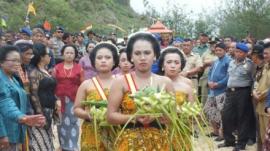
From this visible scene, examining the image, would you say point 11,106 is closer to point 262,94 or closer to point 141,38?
point 141,38

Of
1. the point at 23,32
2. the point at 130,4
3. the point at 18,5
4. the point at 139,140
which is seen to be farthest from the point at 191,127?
the point at 130,4

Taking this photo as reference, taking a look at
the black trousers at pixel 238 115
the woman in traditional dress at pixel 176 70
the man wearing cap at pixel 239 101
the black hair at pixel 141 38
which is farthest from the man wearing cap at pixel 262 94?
the black hair at pixel 141 38

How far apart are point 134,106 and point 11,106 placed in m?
1.58

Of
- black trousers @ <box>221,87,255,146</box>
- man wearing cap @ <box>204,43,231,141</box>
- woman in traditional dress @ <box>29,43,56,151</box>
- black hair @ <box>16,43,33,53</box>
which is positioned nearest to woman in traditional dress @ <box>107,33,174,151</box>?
woman in traditional dress @ <box>29,43,56,151</box>

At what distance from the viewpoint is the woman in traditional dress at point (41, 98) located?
6867 mm

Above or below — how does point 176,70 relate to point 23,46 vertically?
below

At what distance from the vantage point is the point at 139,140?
15.5ft

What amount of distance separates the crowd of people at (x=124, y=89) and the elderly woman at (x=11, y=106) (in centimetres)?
1

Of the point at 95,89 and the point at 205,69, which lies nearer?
Answer: the point at 95,89

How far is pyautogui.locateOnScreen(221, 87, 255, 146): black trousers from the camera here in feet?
34.0

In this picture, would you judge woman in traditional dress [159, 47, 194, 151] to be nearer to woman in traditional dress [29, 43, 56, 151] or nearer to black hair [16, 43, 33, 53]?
woman in traditional dress [29, 43, 56, 151]

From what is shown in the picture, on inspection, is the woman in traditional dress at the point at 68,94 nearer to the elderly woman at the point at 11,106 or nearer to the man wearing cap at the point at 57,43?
the elderly woman at the point at 11,106

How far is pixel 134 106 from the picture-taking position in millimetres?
4672

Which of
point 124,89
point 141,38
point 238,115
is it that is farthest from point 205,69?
point 124,89
